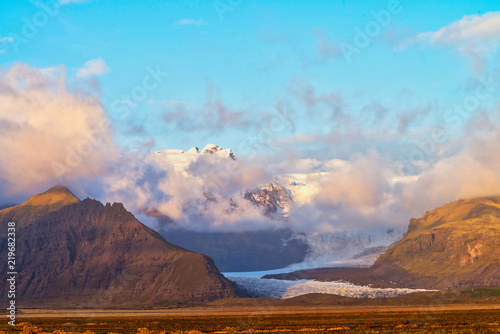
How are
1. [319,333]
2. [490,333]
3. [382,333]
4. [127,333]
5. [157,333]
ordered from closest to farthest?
1. [490,333]
2. [382,333]
3. [319,333]
4. [157,333]
5. [127,333]

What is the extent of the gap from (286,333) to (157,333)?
2516 centimetres

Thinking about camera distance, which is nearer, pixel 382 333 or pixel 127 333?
pixel 382 333

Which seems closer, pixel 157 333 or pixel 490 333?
pixel 490 333

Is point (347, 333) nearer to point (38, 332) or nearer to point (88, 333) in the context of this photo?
point (88, 333)

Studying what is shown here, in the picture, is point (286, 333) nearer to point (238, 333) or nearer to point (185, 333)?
point (238, 333)

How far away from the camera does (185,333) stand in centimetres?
11425

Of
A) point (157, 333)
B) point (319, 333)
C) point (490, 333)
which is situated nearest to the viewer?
point (490, 333)

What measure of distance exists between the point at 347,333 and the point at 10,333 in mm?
65509

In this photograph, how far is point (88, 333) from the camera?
115m

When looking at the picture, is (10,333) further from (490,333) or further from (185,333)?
(490,333)

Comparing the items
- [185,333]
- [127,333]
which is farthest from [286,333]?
[127,333]

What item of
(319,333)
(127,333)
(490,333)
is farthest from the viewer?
(127,333)

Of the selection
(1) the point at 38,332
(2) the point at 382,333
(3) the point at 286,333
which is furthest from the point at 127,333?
(2) the point at 382,333

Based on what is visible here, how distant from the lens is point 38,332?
117562 millimetres
